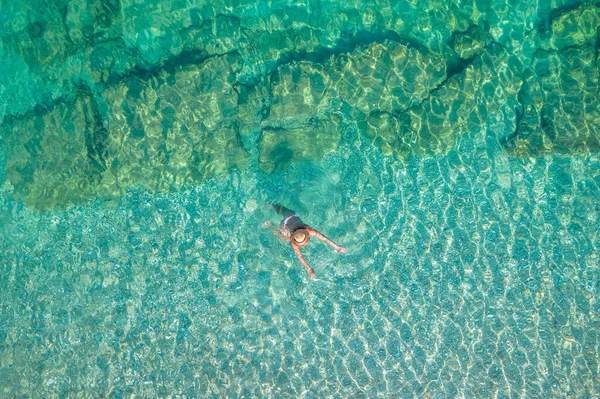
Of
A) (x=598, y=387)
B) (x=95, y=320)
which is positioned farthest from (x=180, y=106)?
(x=598, y=387)

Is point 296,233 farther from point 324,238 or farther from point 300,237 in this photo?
point 324,238

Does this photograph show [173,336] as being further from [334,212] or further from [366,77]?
[366,77]

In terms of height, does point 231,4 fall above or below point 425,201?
above

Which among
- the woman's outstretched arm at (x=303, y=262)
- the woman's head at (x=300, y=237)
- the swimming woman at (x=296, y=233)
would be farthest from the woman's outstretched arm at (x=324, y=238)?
the woman's head at (x=300, y=237)

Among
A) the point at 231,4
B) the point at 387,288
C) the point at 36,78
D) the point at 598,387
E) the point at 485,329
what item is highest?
the point at 231,4

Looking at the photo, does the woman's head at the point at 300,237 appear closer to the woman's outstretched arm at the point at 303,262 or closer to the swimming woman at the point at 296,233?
the swimming woman at the point at 296,233

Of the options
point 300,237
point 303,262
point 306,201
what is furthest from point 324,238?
point 306,201

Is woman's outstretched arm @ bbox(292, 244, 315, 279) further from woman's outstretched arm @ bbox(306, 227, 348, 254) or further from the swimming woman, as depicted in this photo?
woman's outstretched arm @ bbox(306, 227, 348, 254)
